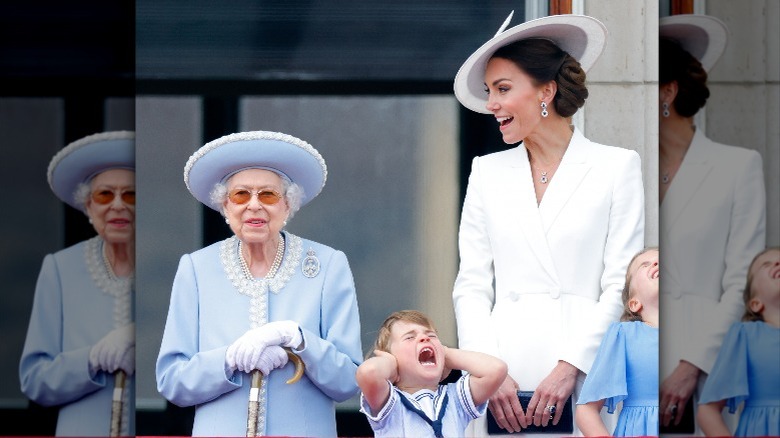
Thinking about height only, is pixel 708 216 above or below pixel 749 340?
above

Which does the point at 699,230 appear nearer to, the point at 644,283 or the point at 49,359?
the point at 644,283

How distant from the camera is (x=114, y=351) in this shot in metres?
6.93

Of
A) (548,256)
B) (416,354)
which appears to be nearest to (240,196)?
(416,354)

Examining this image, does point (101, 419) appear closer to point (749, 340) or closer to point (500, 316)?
point (500, 316)

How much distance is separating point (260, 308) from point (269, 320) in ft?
0.25

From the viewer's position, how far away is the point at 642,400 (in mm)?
6914

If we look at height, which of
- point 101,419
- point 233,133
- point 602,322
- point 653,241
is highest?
point 233,133

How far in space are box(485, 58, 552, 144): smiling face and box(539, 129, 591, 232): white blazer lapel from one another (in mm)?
240

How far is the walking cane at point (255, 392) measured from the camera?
22.1 feet

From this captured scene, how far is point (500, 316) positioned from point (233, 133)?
1679 mm

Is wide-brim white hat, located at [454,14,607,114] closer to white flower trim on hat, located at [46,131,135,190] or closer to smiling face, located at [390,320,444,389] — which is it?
smiling face, located at [390,320,444,389]

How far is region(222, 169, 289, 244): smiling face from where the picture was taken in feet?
22.5

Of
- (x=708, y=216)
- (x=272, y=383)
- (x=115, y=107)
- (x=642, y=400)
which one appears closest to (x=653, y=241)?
(x=708, y=216)

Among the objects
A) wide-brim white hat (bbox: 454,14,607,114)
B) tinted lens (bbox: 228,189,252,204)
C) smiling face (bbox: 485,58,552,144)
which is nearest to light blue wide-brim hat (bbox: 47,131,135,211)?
tinted lens (bbox: 228,189,252,204)
